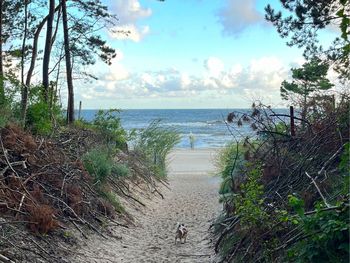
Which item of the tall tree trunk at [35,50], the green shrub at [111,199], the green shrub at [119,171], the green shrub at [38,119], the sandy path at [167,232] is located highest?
the tall tree trunk at [35,50]

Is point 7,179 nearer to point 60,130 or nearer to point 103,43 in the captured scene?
point 60,130

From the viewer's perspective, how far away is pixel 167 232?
1112 cm

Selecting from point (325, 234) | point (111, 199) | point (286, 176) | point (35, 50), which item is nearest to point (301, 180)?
point (286, 176)

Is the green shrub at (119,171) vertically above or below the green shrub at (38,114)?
below

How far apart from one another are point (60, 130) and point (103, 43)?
25.9 ft

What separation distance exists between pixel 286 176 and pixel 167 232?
3.66 metres

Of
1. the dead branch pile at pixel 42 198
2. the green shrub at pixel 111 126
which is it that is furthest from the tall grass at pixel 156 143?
the dead branch pile at pixel 42 198

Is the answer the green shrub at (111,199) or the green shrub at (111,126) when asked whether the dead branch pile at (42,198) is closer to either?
the green shrub at (111,199)

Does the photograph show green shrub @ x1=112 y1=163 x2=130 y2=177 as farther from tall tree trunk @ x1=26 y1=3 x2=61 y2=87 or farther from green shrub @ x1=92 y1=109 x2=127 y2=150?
tall tree trunk @ x1=26 y1=3 x2=61 y2=87

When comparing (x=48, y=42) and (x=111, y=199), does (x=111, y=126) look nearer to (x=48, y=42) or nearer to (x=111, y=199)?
(x=48, y=42)

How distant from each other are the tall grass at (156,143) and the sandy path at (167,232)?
1.28 meters

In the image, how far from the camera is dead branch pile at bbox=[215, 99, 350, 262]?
6.31m

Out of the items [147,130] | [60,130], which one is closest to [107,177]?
[60,130]

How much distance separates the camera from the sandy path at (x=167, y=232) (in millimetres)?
8695
